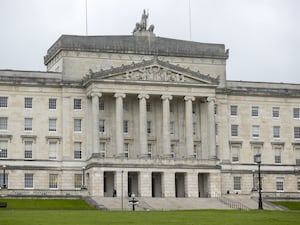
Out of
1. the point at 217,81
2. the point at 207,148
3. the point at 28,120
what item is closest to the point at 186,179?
the point at 207,148

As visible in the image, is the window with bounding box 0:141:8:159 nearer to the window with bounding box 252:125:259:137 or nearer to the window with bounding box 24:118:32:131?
the window with bounding box 24:118:32:131

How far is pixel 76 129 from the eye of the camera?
118m

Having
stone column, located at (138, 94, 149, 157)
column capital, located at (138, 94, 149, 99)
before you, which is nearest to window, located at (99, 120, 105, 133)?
stone column, located at (138, 94, 149, 157)

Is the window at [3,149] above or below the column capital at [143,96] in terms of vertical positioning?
below

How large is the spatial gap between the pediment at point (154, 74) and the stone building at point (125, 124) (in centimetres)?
14

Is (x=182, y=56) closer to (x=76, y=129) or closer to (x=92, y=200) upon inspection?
(x=76, y=129)

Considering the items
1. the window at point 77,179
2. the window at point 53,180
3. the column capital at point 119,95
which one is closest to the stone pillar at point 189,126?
the column capital at point 119,95

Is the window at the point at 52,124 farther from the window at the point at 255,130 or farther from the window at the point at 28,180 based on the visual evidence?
the window at the point at 255,130

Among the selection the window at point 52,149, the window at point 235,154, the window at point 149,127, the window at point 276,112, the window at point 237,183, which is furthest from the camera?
the window at point 276,112

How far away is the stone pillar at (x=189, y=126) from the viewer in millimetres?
A: 118938

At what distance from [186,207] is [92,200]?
1166cm

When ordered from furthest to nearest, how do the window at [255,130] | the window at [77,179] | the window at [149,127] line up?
1. the window at [255,130]
2. the window at [149,127]
3. the window at [77,179]

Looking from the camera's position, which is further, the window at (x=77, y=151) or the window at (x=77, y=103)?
the window at (x=77, y=103)

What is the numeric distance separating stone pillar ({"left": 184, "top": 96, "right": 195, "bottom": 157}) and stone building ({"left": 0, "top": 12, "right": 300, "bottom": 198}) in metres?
0.14
